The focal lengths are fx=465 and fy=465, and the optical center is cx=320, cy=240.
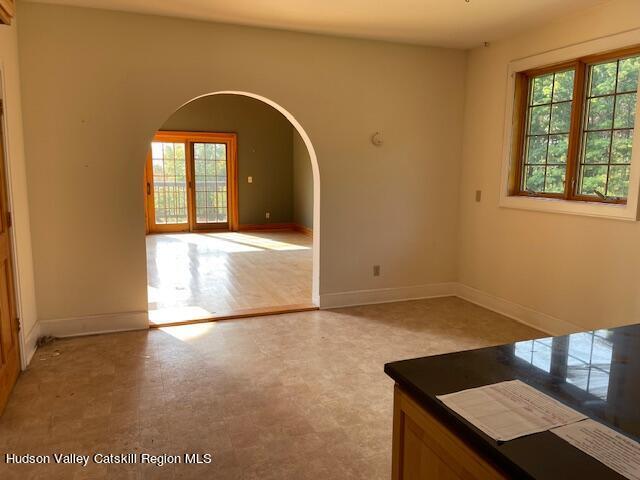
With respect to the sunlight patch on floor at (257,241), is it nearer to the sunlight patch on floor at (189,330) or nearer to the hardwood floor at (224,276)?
the hardwood floor at (224,276)

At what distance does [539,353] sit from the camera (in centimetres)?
137

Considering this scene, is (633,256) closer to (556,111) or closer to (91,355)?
(556,111)

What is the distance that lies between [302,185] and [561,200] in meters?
6.81

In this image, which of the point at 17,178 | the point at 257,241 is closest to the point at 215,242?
the point at 257,241

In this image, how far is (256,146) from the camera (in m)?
10.3

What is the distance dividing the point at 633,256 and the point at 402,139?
234cm

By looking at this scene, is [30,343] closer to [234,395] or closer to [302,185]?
[234,395]

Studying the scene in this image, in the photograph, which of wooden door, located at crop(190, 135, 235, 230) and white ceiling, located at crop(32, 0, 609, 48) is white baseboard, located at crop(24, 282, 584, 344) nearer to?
white ceiling, located at crop(32, 0, 609, 48)

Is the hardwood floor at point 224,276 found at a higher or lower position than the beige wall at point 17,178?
lower

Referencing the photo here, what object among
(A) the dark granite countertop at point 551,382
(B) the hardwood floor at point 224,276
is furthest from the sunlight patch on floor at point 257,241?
(A) the dark granite countertop at point 551,382

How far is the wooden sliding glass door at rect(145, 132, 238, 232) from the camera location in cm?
973

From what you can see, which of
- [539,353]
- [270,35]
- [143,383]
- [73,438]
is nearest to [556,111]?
[270,35]

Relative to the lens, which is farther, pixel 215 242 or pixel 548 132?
pixel 215 242

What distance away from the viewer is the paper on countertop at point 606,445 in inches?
33.7
